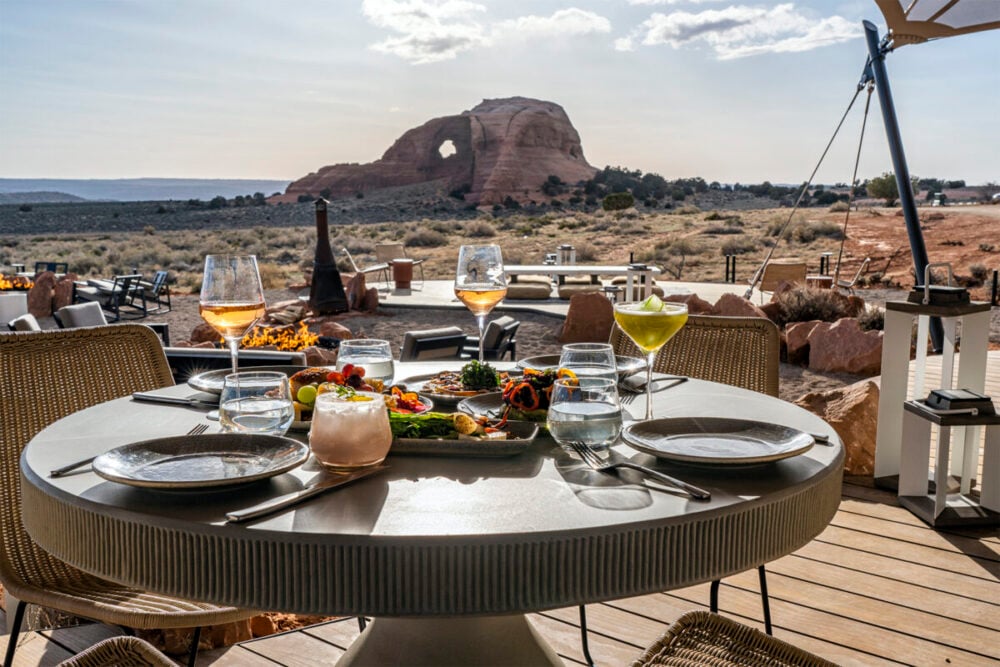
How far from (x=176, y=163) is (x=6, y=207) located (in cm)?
1492

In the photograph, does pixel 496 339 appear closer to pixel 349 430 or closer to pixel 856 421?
pixel 856 421

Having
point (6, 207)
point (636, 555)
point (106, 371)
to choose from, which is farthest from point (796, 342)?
point (6, 207)

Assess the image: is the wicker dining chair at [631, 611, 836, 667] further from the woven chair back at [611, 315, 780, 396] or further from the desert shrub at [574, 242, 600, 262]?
the desert shrub at [574, 242, 600, 262]

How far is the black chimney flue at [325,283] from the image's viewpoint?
35.1 feet

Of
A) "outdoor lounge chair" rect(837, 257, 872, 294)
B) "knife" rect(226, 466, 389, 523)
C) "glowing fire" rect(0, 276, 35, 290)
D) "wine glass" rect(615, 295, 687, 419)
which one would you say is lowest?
"glowing fire" rect(0, 276, 35, 290)

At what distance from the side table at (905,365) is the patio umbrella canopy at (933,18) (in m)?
2.34

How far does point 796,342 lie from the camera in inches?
309

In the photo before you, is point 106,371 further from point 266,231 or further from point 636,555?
point 266,231

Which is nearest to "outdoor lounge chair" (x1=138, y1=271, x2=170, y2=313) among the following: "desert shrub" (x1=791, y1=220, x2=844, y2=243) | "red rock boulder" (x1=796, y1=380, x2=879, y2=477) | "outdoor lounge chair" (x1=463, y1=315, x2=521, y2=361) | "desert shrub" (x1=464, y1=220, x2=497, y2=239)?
"outdoor lounge chair" (x1=463, y1=315, x2=521, y2=361)

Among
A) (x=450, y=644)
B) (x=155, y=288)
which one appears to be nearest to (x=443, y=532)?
(x=450, y=644)

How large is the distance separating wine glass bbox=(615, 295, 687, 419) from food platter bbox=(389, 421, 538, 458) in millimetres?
325

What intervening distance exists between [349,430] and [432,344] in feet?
13.0

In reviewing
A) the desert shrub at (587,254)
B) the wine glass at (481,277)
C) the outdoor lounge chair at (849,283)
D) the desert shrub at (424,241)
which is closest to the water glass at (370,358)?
the wine glass at (481,277)

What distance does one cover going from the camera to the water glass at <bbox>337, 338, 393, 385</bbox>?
1.59 metres
